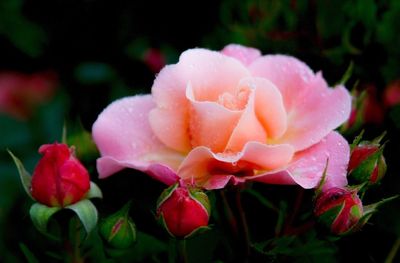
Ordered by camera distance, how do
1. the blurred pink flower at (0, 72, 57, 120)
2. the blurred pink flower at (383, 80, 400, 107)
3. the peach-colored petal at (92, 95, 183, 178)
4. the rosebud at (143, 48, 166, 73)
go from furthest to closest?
the blurred pink flower at (0, 72, 57, 120)
the rosebud at (143, 48, 166, 73)
the blurred pink flower at (383, 80, 400, 107)
the peach-colored petal at (92, 95, 183, 178)

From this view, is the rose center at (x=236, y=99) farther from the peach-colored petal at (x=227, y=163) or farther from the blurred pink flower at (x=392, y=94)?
the blurred pink flower at (x=392, y=94)

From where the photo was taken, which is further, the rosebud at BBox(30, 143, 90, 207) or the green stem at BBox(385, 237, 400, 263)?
the green stem at BBox(385, 237, 400, 263)

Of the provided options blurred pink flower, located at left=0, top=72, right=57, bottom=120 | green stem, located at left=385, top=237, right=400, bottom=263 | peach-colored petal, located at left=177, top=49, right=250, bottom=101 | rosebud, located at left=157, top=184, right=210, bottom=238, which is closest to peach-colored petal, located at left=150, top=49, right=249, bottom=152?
peach-colored petal, located at left=177, top=49, right=250, bottom=101

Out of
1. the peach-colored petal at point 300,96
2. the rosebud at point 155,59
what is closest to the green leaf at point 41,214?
the peach-colored petal at point 300,96

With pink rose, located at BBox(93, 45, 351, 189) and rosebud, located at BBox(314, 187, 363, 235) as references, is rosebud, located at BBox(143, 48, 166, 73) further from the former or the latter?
rosebud, located at BBox(314, 187, 363, 235)

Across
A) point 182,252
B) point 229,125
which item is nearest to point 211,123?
point 229,125

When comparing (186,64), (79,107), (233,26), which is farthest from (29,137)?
(186,64)
